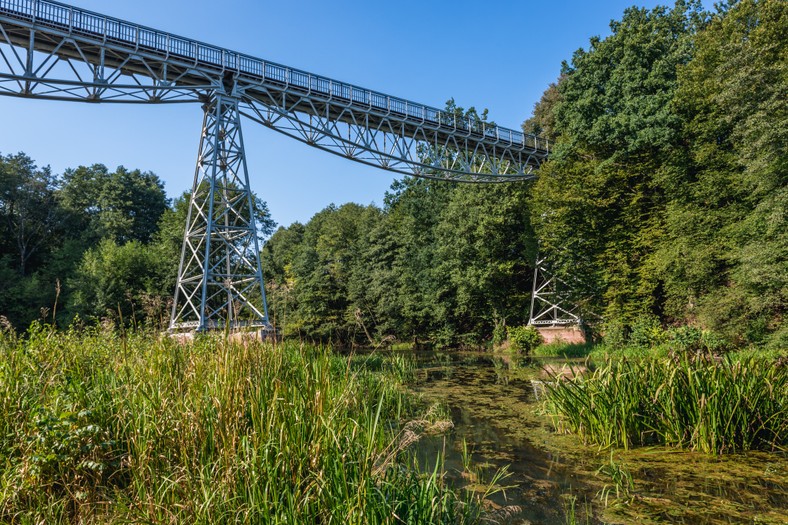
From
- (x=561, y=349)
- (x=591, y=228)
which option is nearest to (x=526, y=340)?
(x=561, y=349)

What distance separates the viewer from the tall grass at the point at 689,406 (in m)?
5.51

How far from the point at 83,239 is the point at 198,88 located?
31.7 meters

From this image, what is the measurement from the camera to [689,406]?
18.8 ft

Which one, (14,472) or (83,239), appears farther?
(83,239)

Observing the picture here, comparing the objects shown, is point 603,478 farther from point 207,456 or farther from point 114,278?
point 114,278

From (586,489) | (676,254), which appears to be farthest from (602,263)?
(586,489)

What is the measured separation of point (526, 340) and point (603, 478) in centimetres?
2051

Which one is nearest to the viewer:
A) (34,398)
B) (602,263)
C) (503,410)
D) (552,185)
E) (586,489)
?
(34,398)

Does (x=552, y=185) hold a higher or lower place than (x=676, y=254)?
higher

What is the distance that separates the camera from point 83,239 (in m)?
39.8

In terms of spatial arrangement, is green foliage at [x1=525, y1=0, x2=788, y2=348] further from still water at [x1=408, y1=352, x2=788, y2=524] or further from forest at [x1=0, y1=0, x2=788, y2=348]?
still water at [x1=408, y1=352, x2=788, y2=524]

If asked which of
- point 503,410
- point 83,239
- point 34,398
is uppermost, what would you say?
point 83,239

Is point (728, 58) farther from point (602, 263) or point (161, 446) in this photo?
point (161, 446)

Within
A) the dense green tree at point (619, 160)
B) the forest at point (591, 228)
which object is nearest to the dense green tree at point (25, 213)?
the forest at point (591, 228)
